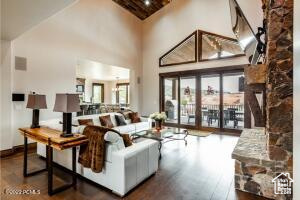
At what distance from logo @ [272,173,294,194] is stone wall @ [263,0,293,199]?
0.24ft

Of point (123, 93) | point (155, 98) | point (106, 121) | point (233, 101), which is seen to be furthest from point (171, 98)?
point (123, 93)

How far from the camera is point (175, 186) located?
2.55 meters

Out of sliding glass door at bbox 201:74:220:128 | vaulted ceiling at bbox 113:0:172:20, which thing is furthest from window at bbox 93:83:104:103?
sliding glass door at bbox 201:74:220:128

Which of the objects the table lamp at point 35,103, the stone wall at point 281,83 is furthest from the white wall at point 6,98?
the stone wall at point 281,83

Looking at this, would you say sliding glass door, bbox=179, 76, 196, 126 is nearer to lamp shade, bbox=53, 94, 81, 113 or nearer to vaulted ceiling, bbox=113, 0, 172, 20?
vaulted ceiling, bbox=113, 0, 172, 20

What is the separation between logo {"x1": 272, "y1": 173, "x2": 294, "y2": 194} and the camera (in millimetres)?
2213

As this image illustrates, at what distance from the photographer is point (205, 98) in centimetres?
697

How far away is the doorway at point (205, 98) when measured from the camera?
6.32 metres

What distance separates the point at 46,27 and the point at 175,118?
594 centimetres

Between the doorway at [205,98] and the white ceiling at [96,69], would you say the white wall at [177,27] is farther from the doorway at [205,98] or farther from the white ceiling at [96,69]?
the white ceiling at [96,69]

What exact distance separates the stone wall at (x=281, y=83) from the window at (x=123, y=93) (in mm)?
11810

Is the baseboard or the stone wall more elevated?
the stone wall

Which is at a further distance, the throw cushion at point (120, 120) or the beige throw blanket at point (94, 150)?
the throw cushion at point (120, 120)

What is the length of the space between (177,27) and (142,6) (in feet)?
6.24
